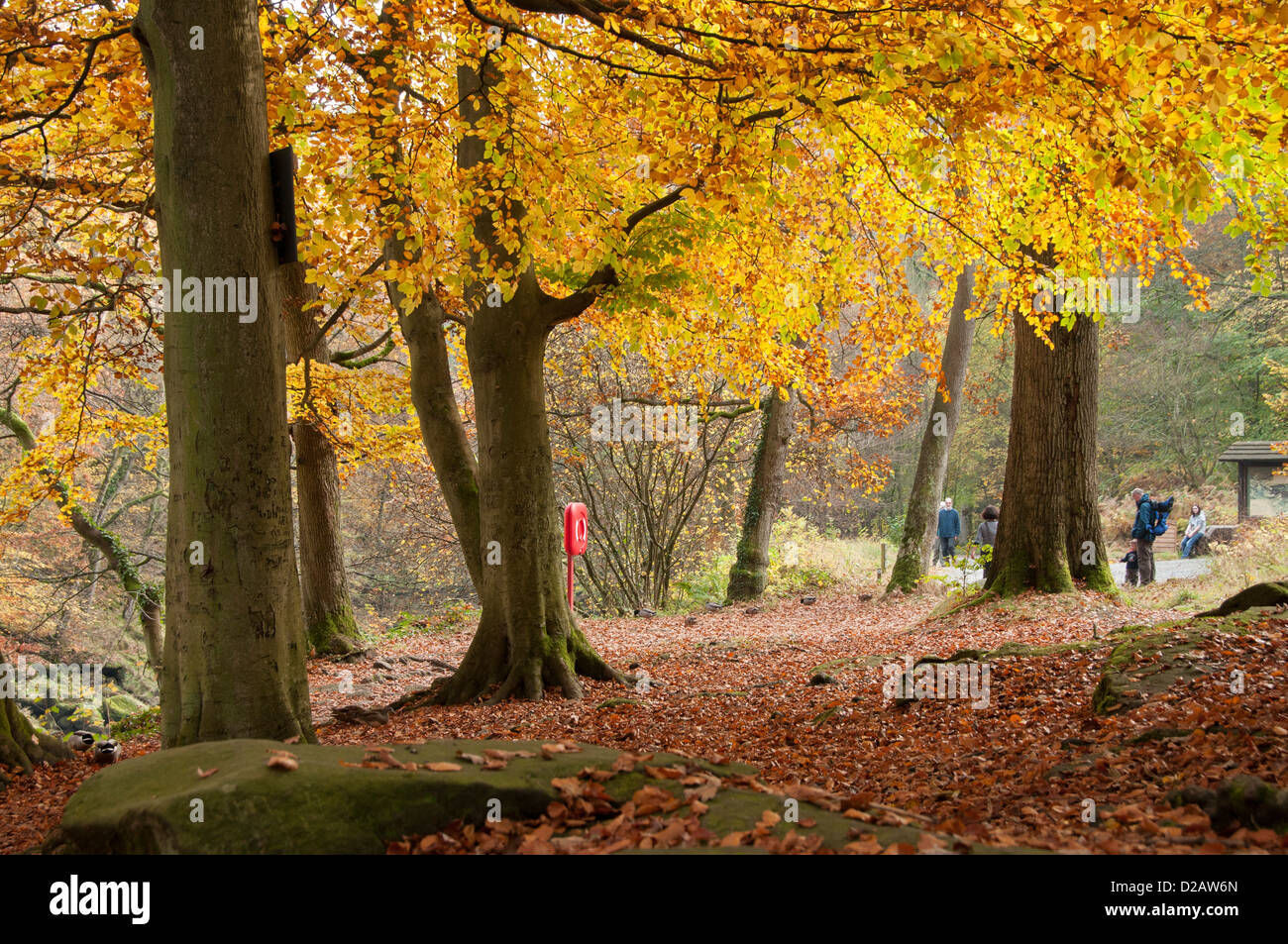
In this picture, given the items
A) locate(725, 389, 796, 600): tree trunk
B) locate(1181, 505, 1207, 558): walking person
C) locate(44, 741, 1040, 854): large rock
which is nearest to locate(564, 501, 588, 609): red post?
locate(725, 389, 796, 600): tree trunk

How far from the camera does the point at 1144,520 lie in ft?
48.4

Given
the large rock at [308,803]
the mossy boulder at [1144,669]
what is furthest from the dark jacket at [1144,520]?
the large rock at [308,803]

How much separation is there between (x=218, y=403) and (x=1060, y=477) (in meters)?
9.73

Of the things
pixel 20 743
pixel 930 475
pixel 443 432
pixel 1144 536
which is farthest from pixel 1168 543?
pixel 20 743

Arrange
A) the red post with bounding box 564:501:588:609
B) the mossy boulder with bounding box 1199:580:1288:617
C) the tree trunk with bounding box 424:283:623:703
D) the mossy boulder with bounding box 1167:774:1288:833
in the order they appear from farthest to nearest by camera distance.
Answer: the red post with bounding box 564:501:588:609 < the tree trunk with bounding box 424:283:623:703 < the mossy boulder with bounding box 1199:580:1288:617 < the mossy boulder with bounding box 1167:774:1288:833

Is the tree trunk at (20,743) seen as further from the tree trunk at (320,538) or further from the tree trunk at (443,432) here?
the tree trunk at (320,538)

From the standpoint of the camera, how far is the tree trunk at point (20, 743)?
6.36 m

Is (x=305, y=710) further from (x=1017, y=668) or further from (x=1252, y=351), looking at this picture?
(x=1252, y=351)

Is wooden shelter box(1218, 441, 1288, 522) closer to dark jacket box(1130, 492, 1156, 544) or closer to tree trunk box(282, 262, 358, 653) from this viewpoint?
dark jacket box(1130, 492, 1156, 544)

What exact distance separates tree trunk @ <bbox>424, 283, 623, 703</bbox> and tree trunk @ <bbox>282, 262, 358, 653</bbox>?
5.43m

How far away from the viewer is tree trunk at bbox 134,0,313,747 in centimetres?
452

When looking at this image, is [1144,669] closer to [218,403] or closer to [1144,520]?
[218,403]

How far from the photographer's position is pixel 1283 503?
22.7 meters
